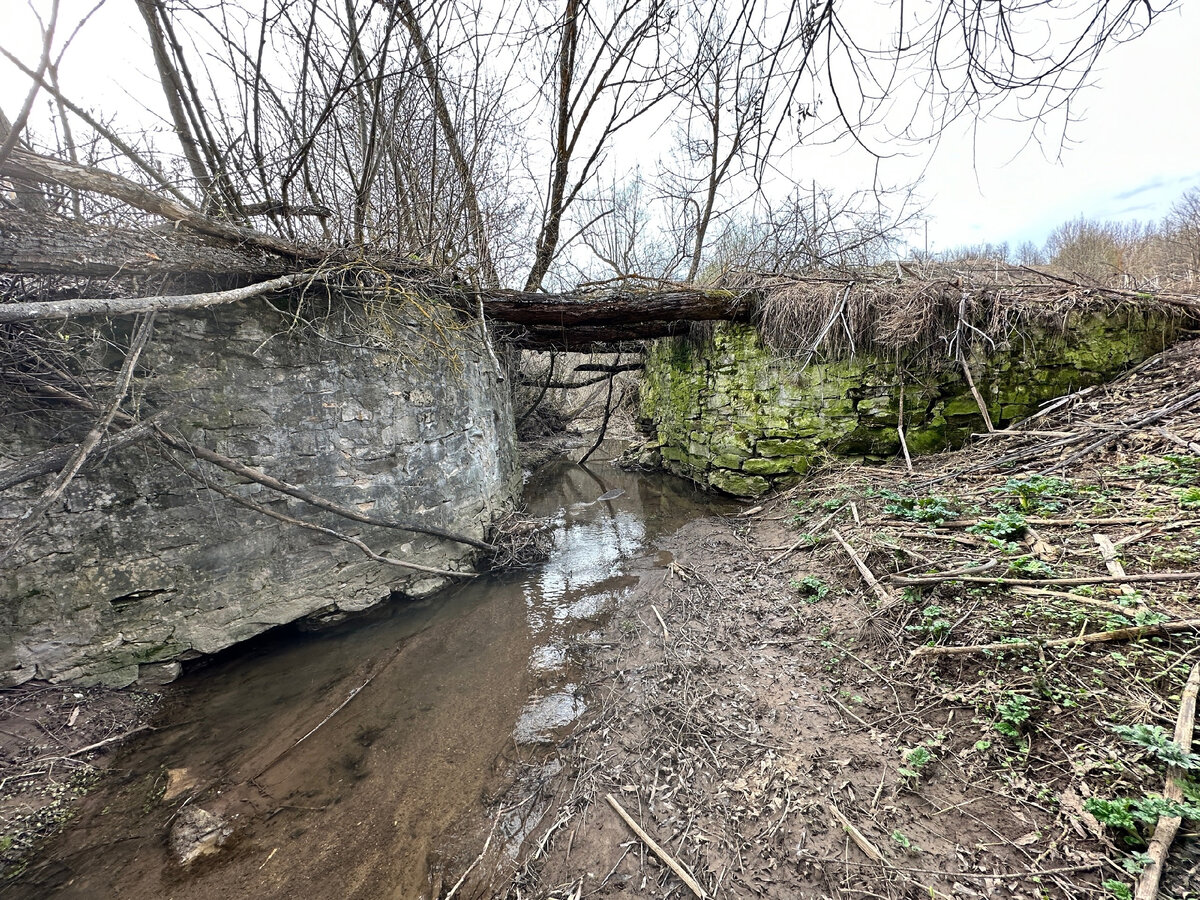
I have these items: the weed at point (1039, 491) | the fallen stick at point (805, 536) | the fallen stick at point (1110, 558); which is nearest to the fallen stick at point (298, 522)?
the fallen stick at point (805, 536)

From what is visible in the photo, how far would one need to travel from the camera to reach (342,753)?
2.58m

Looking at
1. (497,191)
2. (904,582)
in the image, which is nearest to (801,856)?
(904,582)

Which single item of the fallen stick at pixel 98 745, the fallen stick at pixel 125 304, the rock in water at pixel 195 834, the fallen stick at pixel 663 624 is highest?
the fallen stick at pixel 125 304

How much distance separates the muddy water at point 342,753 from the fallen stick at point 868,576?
6.75ft

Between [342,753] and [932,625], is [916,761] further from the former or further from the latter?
[342,753]

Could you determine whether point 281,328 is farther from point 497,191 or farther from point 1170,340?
point 1170,340

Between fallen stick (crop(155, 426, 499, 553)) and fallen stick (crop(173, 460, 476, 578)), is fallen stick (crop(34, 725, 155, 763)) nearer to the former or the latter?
fallen stick (crop(173, 460, 476, 578))

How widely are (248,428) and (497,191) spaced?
4.10 meters

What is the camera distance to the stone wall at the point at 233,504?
2.72m

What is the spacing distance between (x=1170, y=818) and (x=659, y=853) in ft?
5.44

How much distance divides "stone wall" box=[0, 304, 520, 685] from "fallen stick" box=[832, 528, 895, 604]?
366 centimetres

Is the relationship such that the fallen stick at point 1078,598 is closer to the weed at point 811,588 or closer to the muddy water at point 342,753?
the weed at point 811,588

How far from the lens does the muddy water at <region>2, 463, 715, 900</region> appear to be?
193cm

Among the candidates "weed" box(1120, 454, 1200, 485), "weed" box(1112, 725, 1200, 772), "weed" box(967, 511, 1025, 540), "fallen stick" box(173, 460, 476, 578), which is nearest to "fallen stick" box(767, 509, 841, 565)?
"weed" box(967, 511, 1025, 540)
